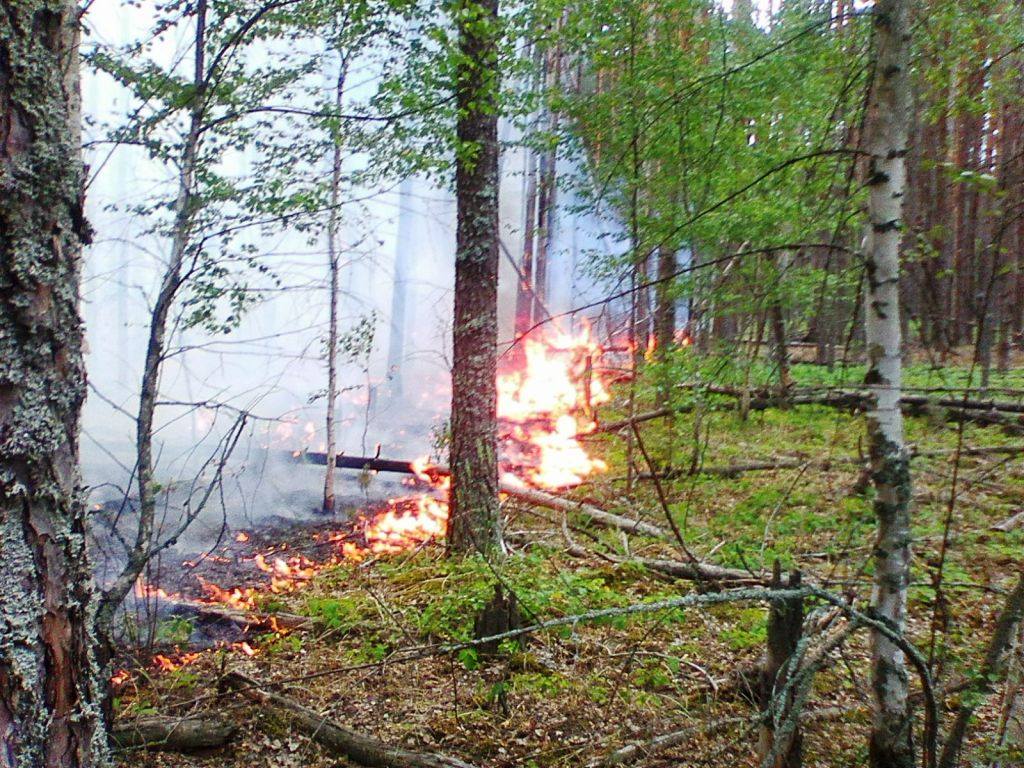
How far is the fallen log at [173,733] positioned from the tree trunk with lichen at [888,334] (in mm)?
3433

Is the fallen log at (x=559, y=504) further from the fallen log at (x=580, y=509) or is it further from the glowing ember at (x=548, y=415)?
Answer: the glowing ember at (x=548, y=415)

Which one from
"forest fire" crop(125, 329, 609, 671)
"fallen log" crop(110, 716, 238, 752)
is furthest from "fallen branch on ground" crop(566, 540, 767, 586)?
"fallen log" crop(110, 716, 238, 752)

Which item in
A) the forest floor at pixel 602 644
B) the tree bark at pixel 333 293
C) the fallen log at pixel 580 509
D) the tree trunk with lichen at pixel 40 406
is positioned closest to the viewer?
the tree trunk with lichen at pixel 40 406

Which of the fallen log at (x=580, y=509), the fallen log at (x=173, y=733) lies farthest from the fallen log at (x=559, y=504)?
the fallen log at (x=173, y=733)

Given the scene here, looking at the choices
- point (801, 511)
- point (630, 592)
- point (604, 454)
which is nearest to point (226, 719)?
point (630, 592)

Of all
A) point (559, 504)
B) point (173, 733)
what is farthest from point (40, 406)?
point (559, 504)

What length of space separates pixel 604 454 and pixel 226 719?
8193mm

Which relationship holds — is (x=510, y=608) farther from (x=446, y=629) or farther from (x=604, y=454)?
(x=604, y=454)

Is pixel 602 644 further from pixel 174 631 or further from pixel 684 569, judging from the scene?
pixel 174 631

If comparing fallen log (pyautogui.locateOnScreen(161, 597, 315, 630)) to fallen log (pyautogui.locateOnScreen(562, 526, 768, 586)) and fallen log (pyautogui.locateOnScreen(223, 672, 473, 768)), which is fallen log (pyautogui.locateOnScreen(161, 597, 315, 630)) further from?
fallen log (pyautogui.locateOnScreen(562, 526, 768, 586))

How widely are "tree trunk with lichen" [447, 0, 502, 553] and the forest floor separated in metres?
0.50

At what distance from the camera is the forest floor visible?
3883 mm

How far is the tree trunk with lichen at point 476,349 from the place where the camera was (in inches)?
269

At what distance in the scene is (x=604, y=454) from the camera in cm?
1164
